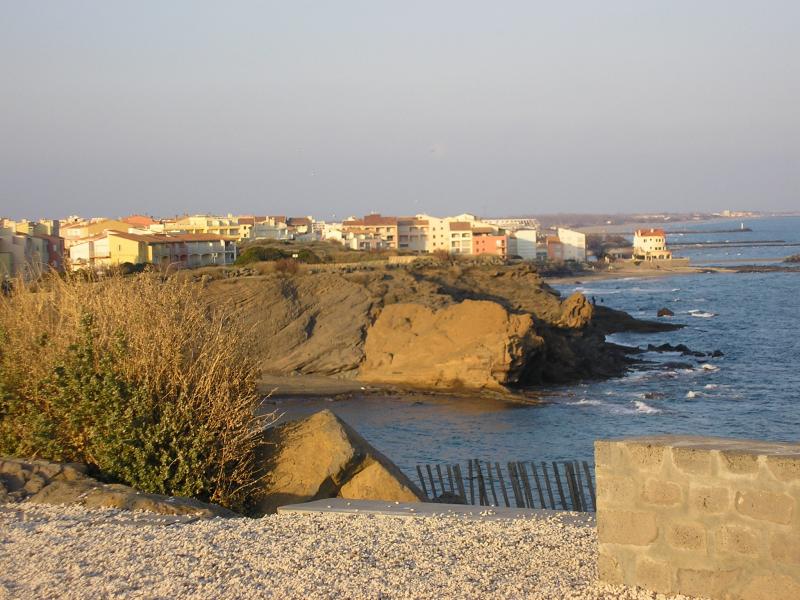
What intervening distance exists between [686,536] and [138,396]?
22.7ft

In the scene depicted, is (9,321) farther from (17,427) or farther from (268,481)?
(268,481)

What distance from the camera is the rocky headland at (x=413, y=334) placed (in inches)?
1369

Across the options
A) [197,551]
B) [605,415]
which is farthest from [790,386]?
[197,551]

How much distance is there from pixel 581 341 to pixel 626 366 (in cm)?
215

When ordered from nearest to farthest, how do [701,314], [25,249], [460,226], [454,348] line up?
[454,348], [25,249], [701,314], [460,226]

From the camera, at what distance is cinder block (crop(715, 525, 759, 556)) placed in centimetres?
559

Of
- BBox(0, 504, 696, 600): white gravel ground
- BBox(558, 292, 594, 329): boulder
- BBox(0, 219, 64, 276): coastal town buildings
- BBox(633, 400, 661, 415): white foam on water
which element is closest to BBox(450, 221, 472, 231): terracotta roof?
BBox(0, 219, 64, 276): coastal town buildings

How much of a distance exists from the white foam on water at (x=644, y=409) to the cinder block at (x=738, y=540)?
83.0ft

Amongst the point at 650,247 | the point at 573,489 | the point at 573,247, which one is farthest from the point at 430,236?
the point at 573,489

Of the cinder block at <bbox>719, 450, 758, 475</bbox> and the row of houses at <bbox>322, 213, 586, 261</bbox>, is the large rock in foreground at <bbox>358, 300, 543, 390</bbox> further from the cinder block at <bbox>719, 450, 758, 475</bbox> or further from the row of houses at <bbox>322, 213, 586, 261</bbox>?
the row of houses at <bbox>322, 213, 586, 261</bbox>

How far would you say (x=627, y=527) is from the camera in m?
6.00

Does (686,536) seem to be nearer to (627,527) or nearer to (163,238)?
(627,527)

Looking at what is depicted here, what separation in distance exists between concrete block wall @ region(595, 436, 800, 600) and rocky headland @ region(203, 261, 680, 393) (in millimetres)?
25710

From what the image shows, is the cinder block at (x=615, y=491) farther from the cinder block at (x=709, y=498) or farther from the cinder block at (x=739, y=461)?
the cinder block at (x=739, y=461)
